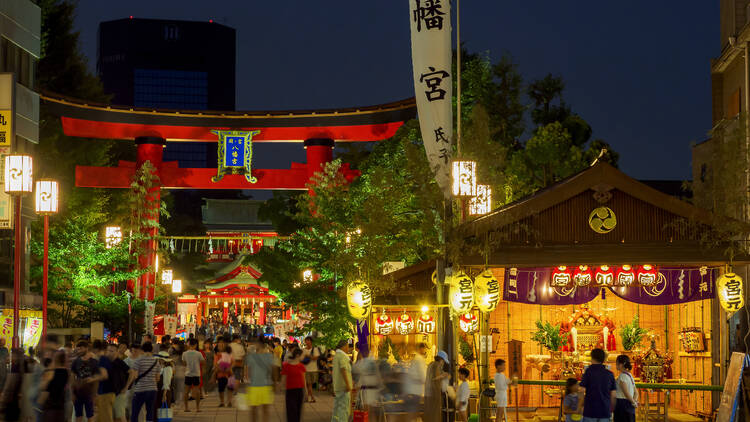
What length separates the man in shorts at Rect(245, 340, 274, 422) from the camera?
15.0m

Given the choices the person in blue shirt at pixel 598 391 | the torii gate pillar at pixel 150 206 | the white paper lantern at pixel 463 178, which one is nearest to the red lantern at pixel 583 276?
the white paper lantern at pixel 463 178

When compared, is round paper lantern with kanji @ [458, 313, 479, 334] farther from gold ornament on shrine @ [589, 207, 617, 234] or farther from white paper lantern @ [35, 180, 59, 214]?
white paper lantern @ [35, 180, 59, 214]

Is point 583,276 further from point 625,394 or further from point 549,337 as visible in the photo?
point 625,394

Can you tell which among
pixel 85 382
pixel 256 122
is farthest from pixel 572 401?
pixel 256 122

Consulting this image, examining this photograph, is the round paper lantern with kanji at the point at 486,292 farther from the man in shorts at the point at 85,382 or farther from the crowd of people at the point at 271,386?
the man in shorts at the point at 85,382

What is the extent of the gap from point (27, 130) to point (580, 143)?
22.8 metres

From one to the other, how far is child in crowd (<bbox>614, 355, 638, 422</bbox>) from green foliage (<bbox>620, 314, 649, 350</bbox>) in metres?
9.76

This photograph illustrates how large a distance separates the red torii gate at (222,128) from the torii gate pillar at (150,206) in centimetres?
4

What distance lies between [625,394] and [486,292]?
525 centimetres

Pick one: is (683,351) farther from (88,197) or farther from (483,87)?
(88,197)

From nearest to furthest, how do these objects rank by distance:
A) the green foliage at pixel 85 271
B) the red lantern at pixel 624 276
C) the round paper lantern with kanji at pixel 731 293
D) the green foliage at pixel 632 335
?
the round paper lantern with kanji at pixel 731 293
the red lantern at pixel 624 276
the green foliage at pixel 632 335
the green foliage at pixel 85 271

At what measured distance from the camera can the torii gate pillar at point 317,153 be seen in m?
35.7

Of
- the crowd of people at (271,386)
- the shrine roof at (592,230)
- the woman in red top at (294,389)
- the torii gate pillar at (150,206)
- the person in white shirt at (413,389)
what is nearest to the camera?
the crowd of people at (271,386)

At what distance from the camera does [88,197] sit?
40.0 metres
